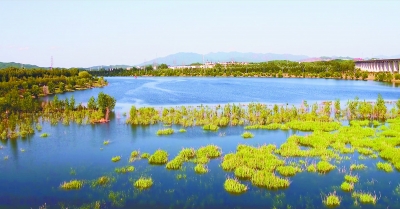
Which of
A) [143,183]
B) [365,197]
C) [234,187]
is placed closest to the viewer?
[365,197]

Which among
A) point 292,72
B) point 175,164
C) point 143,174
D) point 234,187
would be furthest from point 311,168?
point 292,72

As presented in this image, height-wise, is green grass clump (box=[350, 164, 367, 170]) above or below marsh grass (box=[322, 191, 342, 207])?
above

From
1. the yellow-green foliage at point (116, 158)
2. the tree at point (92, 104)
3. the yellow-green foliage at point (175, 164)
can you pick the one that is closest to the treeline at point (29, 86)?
Result: the tree at point (92, 104)

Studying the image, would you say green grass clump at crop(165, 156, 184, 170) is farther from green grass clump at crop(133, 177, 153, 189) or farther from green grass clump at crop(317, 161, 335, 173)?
green grass clump at crop(317, 161, 335, 173)

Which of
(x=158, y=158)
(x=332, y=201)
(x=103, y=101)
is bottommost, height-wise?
(x=332, y=201)

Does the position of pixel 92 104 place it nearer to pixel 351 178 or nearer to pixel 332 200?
pixel 351 178

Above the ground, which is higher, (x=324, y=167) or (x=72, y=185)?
(x=324, y=167)

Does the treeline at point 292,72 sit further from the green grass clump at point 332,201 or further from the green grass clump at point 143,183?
the green grass clump at point 143,183

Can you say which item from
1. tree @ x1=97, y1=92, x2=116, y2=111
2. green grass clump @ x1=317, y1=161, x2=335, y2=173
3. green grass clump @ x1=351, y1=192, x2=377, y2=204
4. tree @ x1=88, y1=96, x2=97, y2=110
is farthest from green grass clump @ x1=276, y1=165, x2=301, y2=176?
tree @ x1=88, y1=96, x2=97, y2=110
